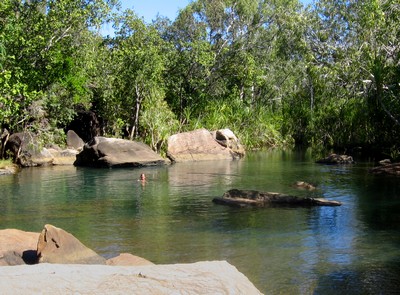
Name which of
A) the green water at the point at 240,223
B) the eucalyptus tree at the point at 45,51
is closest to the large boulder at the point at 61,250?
the green water at the point at 240,223

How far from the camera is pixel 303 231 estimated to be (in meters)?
12.1

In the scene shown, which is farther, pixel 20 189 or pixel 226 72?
pixel 226 72

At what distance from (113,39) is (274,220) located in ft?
79.3

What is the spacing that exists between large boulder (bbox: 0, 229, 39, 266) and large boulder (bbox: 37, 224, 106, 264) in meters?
0.36

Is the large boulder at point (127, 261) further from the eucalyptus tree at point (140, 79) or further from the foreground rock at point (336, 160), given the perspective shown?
the eucalyptus tree at point (140, 79)

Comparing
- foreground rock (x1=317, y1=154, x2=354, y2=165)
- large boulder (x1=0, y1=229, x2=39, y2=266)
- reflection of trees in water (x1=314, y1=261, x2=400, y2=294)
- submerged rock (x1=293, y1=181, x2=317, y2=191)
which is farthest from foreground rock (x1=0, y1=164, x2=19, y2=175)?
reflection of trees in water (x1=314, y1=261, x2=400, y2=294)

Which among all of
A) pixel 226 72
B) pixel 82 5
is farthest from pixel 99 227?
pixel 226 72

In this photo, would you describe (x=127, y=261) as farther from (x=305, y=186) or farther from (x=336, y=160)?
(x=336, y=160)

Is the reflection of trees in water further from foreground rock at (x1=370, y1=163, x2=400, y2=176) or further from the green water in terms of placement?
foreground rock at (x1=370, y1=163, x2=400, y2=176)

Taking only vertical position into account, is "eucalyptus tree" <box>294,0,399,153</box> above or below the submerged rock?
above

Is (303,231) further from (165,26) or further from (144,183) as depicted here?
(165,26)

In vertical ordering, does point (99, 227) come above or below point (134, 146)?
below

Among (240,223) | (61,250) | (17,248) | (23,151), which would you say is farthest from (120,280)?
(23,151)

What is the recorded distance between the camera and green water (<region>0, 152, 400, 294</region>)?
9211 millimetres
